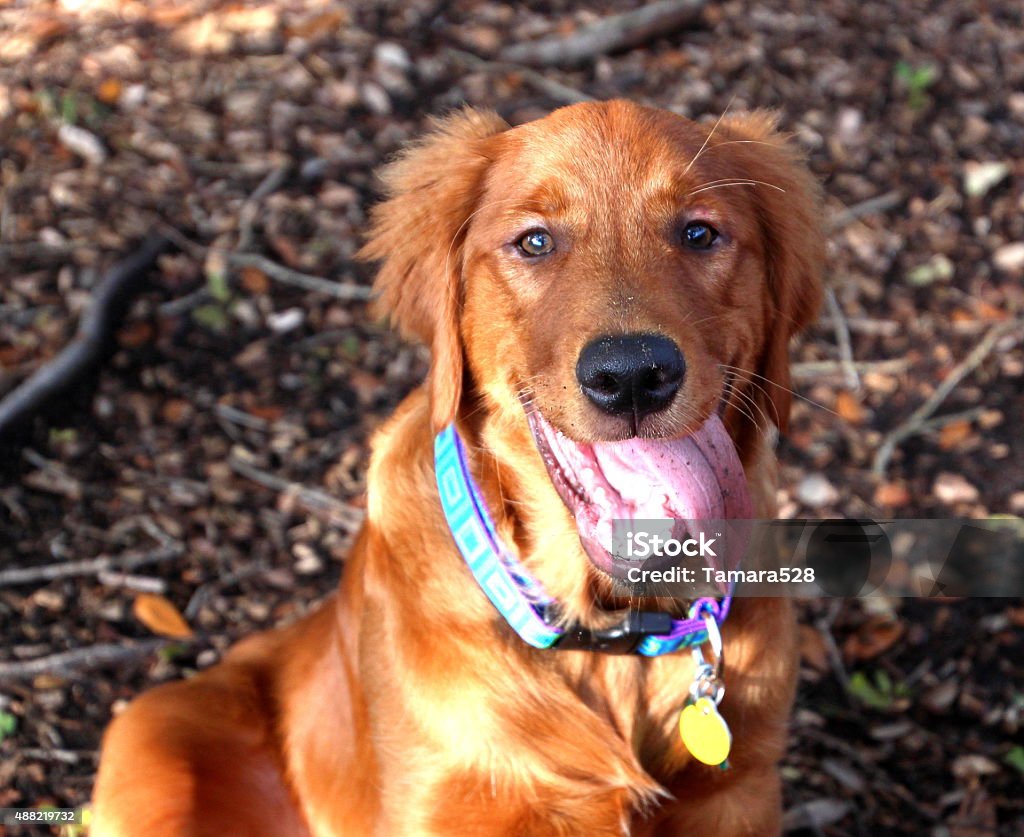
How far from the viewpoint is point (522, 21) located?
19.3 ft

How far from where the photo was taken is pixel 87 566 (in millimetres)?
4164

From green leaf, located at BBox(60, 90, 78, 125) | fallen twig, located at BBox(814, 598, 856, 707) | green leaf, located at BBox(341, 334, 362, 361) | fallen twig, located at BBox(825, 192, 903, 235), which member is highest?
green leaf, located at BBox(60, 90, 78, 125)

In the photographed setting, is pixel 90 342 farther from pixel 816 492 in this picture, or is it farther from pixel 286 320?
pixel 816 492

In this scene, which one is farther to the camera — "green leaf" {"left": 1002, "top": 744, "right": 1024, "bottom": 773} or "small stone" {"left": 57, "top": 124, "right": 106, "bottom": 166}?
"small stone" {"left": 57, "top": 124, "right": 106, "bottom": 166}

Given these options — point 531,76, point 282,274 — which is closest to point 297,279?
point 282,274

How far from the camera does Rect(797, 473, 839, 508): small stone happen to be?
443 centimetres

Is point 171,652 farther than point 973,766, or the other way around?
point 171,652

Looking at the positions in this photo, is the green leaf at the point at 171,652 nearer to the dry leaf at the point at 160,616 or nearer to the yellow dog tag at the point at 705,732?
the dry leaf at the point at 160,616

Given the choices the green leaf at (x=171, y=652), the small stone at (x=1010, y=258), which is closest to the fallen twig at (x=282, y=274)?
the green leaf at (x=171, y=652)

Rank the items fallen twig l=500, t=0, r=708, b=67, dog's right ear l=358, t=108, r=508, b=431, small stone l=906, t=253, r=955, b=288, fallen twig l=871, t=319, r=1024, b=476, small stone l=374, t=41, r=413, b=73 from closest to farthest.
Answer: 1. dog's right ear l=358, t=108, r=508, b=431
2. fallen twig l=871, t=319, r=1024, b=476
3. small stone l=906, t=253, r=955, b=288
4. small stone l=374, t=41, r=413, b=73
5. fallen twig l=500, t=0, r=708, b=67

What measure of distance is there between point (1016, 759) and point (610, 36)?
3.82 m

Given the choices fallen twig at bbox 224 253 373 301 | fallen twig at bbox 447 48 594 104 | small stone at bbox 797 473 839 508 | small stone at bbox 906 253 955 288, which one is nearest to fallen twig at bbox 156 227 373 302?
fallen twig at bbox 224 253 373 301

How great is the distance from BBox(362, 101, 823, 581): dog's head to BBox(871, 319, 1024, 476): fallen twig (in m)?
1.85

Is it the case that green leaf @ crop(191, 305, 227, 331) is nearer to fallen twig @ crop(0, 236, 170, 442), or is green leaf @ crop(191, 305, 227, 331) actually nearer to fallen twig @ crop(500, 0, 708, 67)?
fallen twig @ crop(0, 236, 170, 442)
